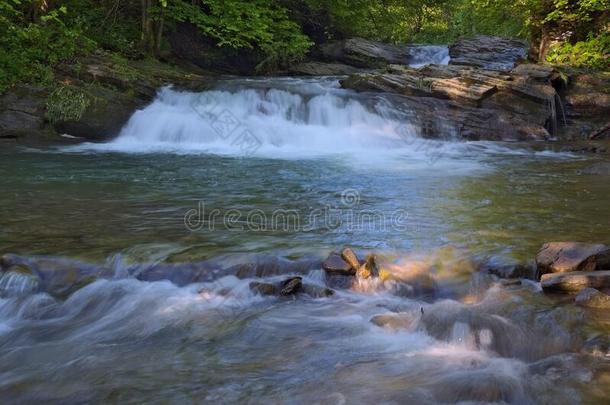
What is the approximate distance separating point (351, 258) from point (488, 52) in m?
18.5

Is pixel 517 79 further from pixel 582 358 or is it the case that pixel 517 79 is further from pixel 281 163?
pixel 582 358

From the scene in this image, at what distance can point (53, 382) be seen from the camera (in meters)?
3.34

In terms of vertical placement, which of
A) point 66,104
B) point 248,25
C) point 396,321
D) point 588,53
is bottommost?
point 396,321

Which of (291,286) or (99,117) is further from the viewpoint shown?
(99,117)

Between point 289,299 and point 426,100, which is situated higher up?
point 426,100

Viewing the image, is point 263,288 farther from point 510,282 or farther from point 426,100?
point 426,100

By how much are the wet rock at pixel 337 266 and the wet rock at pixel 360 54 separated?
1660 cm

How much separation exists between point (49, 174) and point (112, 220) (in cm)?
347

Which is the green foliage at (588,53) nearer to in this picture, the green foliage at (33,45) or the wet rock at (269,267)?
the green foliage at (33,45)

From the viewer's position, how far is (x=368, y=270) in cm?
464

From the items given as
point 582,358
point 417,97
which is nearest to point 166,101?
point 417,97

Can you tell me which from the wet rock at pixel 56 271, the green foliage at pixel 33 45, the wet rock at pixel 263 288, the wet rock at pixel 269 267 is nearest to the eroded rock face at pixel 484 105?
the green foliage at pixel 33 45
